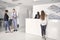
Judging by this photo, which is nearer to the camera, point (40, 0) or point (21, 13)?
point (40, 0)

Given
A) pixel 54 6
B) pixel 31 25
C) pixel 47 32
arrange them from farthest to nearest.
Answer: pixel 54 6
pixel 31 25
pixel 47 32

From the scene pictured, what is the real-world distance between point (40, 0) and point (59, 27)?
2.68 metres

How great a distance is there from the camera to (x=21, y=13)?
7.58 metres

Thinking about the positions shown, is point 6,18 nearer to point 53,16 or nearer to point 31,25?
point 31,25

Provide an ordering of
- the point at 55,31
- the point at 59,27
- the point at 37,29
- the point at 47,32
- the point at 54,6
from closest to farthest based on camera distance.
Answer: the point at 59,27, the point at 55,31, the point at 47,32, the point at 37,29, the point at 54,6

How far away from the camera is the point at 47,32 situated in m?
4.72

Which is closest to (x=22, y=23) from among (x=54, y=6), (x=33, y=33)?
(x=33, y=33)

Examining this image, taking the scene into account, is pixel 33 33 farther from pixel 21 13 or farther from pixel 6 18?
pixel 21 13

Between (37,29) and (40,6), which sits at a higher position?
(40,6)

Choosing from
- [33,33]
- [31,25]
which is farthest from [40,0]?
[33,33]

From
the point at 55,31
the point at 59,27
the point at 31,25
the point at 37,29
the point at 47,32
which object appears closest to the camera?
the point at 59,27

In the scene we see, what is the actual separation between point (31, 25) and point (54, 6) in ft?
6.66

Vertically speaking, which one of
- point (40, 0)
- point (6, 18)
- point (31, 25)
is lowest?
point (31, 25)

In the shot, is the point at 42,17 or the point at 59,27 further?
the point at 42,17
